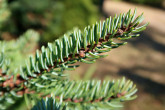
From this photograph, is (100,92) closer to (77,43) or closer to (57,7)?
(77,43)

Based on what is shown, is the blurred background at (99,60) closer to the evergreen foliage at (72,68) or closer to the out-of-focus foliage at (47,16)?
the out-of-focus foliage at (47,16)

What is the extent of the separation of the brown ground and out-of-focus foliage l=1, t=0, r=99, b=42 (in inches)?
44.0

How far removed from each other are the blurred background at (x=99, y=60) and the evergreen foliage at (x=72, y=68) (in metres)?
2.81

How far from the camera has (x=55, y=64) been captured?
1.19 feet

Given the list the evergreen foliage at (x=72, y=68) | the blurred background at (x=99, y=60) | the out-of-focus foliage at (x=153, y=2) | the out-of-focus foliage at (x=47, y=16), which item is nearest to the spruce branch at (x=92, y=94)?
the evergreen foliage at (x=72, y=68)

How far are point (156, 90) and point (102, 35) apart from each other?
12.9 feet

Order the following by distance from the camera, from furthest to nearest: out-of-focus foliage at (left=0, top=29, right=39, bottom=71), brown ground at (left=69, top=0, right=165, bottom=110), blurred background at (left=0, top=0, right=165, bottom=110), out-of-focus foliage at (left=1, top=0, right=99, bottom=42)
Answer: out-of-focus foliage at (left=1, top=0, right=99, bottom=42) → blurred background at (left=0, top=0, right=165, bottom=110) → brown ground at (left=69, top=0, right=165, bottom=110) → out-of-focus foliage at (left=0, top=29, right=39, bottom=71)

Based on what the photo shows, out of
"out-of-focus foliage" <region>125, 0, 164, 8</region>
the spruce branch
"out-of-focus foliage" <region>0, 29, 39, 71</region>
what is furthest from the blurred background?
"out-of-focus foliage" <region>125, 0, 164, 8</region>

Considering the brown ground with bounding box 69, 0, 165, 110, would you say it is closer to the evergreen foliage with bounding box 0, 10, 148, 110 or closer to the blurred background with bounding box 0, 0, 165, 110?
the blurred background with bounding box 0, 0, 165, 110

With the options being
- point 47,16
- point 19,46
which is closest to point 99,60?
point 47,16

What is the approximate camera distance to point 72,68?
1.15 feet

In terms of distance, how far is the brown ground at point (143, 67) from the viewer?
11.6 ft

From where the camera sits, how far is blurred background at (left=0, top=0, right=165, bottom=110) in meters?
3.79

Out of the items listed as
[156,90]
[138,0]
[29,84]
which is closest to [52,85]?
[29,84]
